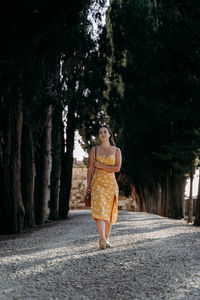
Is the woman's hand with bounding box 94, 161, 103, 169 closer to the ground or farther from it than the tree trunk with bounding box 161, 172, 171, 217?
farther from it

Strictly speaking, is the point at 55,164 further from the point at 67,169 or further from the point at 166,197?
the point at 166,197

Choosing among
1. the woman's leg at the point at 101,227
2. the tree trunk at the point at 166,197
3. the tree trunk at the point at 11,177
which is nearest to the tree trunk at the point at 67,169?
the tree trunk at the point at 166,197

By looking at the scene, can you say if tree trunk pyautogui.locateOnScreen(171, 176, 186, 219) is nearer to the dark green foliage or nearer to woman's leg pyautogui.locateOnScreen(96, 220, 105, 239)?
the dark green foliage

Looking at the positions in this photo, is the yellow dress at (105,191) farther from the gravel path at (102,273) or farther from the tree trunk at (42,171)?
the tree trunk at (42,171)

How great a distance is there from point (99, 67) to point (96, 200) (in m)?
12.5

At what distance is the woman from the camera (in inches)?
252

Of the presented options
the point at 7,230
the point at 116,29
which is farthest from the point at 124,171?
the point at 7,230

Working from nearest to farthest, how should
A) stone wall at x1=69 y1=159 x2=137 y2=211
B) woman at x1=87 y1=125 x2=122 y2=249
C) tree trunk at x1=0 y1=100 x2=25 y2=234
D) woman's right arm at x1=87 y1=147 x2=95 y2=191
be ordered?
woman at x1=87 y1=125 x2=122 y2=249 → woman's right arm at x1=87 y1=147 x2=95 y2=191 → tree trunk at x1=0 y1=100 x2=25 y2=234 → stone wall at x1=69 y1=159 x2=137 y2=211

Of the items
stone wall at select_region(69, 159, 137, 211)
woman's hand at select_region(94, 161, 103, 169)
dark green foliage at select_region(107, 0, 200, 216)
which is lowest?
stone wall at select_region(69, 159, 137, 211)

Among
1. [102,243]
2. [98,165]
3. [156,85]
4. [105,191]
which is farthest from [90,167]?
[156,85]

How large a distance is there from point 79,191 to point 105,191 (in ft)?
127

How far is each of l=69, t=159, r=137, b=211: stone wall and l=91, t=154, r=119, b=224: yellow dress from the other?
125ft

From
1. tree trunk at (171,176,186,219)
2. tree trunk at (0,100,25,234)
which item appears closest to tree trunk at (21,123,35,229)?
tree trunk at (0,100,25,234)

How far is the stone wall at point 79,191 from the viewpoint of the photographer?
44.8 meters
